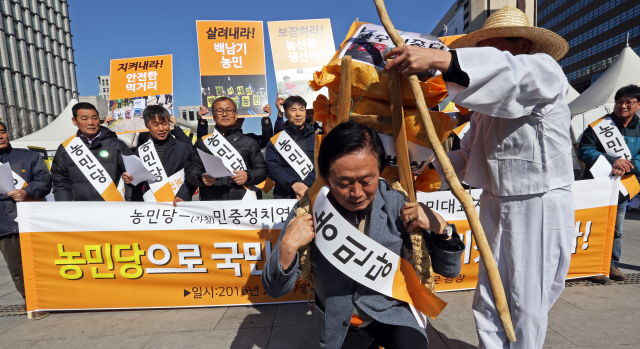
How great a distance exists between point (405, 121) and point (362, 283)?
857 millimetres

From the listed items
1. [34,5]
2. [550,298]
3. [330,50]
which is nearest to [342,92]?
[550,298]

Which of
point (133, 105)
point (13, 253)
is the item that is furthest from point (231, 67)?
point (13, 253)

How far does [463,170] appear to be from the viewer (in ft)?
6.98

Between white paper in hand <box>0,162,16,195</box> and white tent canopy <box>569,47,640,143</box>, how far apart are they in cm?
998

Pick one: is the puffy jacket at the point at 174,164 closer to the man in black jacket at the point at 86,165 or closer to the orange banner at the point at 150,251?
the man in black jacket at the point at 86,165

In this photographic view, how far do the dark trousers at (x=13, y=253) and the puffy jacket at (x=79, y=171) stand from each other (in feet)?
1.76

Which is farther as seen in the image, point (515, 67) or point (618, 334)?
point (618, 334)

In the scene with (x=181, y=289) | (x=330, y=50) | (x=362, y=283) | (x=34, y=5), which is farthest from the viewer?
(x=34, y=5)

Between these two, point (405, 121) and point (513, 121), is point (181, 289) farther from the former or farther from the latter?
point (513, 121)

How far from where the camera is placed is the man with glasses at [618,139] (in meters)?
3.63

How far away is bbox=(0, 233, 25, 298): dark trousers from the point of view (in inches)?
137

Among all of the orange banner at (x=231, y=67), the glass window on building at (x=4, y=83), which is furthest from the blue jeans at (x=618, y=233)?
the glass window on building at (x=4, y=83)

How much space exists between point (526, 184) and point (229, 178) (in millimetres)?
2722

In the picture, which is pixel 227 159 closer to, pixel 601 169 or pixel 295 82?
pixel 295 82
